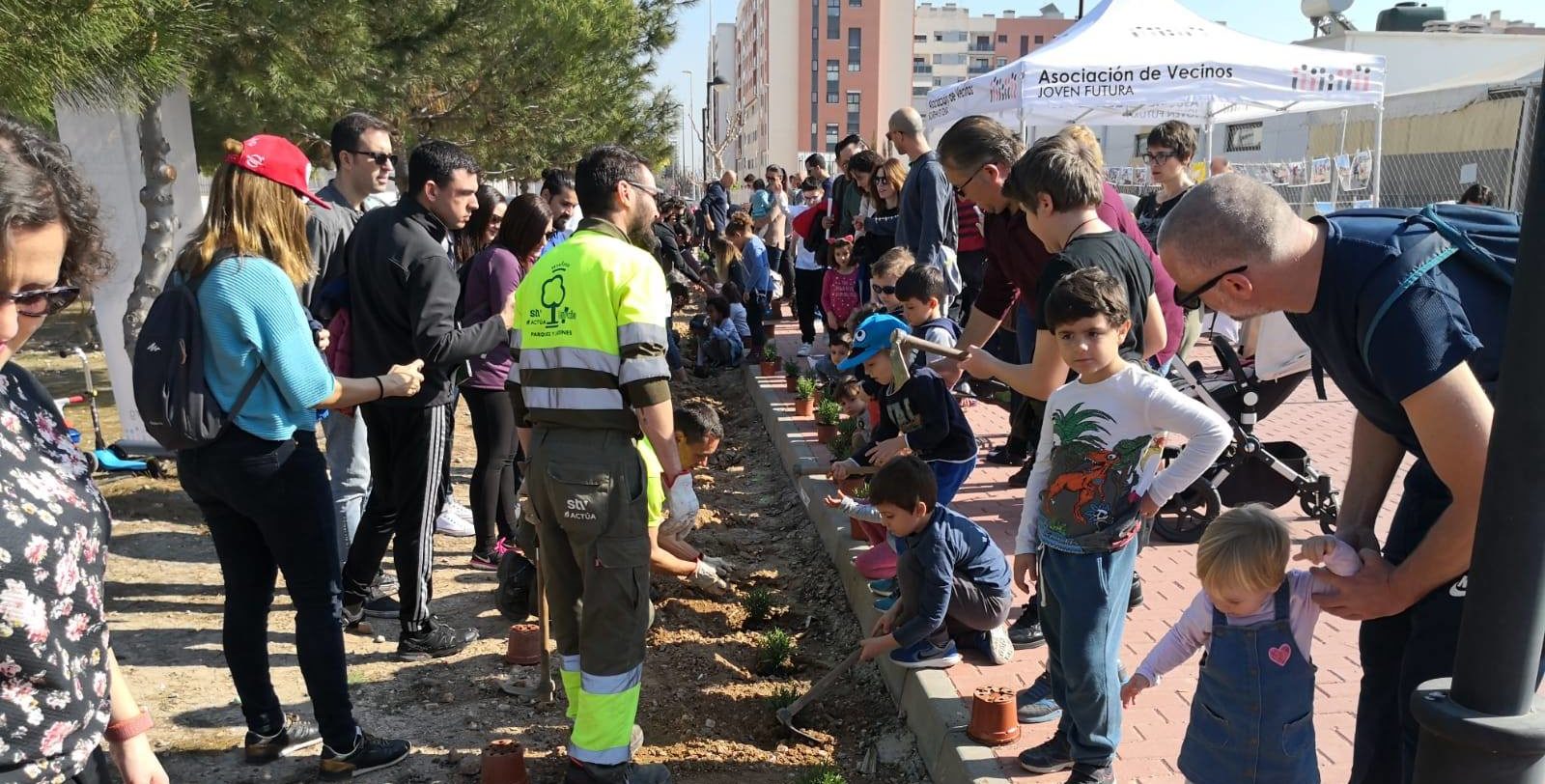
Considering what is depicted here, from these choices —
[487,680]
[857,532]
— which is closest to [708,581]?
[857,532]

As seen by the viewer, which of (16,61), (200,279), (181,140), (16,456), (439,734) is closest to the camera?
(16,456)

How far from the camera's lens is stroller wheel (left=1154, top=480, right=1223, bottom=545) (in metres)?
4.99

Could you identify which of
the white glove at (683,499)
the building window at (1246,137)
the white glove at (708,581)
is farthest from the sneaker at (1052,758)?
the building window at (1246,137)

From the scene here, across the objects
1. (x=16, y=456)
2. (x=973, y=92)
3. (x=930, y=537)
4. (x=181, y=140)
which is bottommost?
(x=930, y=537)

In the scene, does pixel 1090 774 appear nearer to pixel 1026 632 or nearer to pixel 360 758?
pixel 1026 632

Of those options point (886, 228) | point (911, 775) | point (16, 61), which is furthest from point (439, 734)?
point (886, 228)

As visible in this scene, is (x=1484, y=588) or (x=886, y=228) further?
(x=886, y=228)

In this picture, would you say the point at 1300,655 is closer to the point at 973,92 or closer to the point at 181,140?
the point at 181,140

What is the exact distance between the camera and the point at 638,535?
10.6ft

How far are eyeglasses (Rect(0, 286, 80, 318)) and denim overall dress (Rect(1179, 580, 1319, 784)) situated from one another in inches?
95.4

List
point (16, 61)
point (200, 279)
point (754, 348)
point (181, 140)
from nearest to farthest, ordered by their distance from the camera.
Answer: point (200, 279)
point (16, 61)
point (181, 140)
point (754, 348)

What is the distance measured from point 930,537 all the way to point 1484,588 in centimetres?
223

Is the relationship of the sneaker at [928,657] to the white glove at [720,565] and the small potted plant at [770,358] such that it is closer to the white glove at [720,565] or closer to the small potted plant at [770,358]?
the white glove at [720,565]

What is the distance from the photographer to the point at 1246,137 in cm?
2058
